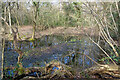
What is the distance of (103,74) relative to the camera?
3895 mm

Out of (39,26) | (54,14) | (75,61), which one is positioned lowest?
(75,61)

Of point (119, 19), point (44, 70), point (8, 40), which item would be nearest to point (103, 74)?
point (44, 70)

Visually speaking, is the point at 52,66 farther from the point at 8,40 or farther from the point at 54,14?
the point at 54,14

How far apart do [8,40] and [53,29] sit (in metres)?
6.97

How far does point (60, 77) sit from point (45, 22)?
12.1m

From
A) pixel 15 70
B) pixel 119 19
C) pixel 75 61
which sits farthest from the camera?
pixel 119 19

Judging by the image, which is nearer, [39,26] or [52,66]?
[52,66]

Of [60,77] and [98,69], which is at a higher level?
[98,69]

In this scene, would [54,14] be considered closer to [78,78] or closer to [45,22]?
[45,22]

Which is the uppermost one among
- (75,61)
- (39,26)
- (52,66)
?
(39,26)

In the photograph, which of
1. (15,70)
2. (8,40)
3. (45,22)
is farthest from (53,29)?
(15,70)

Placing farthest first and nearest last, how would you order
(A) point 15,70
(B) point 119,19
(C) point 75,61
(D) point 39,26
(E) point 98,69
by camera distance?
(D) point 39,26 < (B) point 119,19 < (C) point 75,61 < (A) point 15,70 < (E) point 98,69

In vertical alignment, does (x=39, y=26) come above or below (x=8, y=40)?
above

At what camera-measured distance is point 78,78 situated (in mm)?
3896
